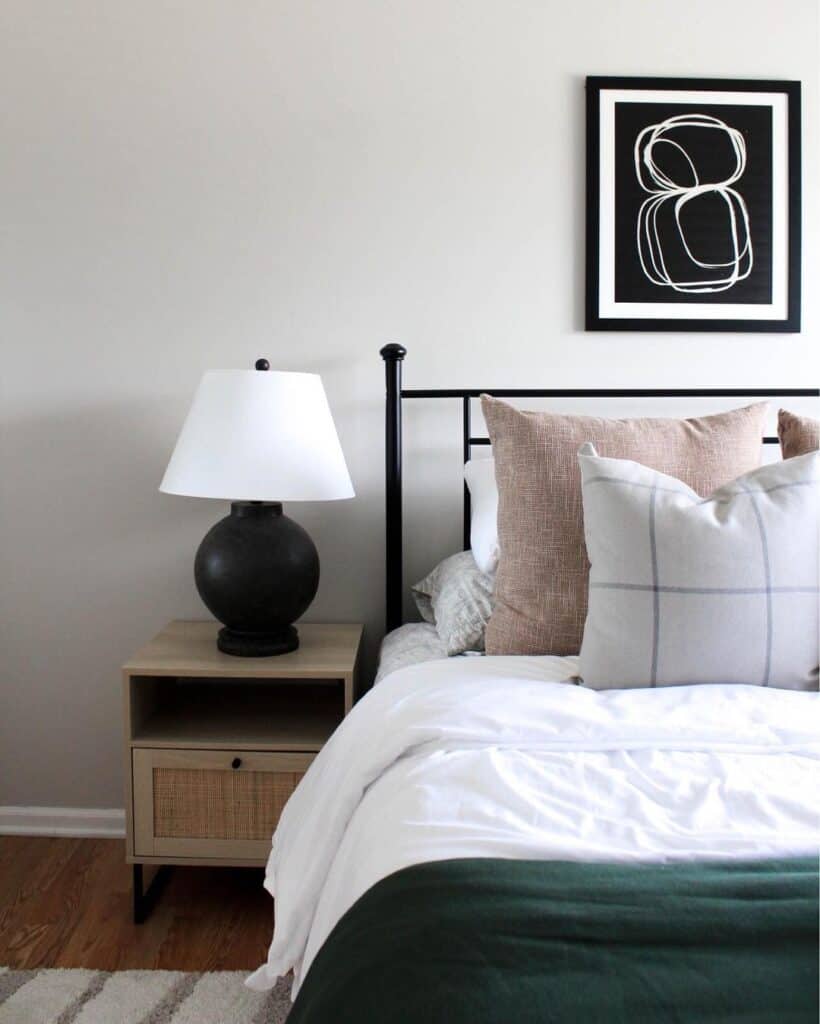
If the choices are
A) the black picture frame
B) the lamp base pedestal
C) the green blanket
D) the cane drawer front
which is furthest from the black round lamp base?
the green blanket

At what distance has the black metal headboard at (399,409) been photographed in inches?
81.9

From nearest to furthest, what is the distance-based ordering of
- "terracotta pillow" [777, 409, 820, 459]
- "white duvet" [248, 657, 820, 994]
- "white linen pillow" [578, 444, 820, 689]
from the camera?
"white duvet" [248, 657, 820, 994] → "white linen pillow" [578, 444, 820, 689] → "terracotta pillow" [777, 409, 820, 459]

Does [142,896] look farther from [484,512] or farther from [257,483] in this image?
[484,512]

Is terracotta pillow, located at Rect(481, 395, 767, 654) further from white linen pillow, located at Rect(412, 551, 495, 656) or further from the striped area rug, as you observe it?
the striped area rug

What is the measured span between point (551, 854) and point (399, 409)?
1.37m

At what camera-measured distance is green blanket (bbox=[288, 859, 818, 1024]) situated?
651 mm

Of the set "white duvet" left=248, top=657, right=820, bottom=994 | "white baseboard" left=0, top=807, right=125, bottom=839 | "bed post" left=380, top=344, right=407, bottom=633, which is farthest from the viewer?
"white baseboard" left=0, top=807, right=125, bottom=839

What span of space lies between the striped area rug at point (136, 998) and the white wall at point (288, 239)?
80cm

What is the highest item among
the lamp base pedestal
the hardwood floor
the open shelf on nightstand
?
the lamp base pedestal

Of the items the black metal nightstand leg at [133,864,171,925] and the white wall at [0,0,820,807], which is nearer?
the black metal nightstand leg at [133,864,171,925]

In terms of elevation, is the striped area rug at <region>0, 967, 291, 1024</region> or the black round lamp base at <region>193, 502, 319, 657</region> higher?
the black round lamp base at <region>193, 502, 319, 657</region>

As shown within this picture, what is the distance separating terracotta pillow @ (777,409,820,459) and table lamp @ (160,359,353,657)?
0.87 metres

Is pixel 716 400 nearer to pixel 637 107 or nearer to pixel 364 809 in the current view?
pixel 637 107

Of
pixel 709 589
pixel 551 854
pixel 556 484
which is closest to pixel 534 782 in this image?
pixel 551 854
